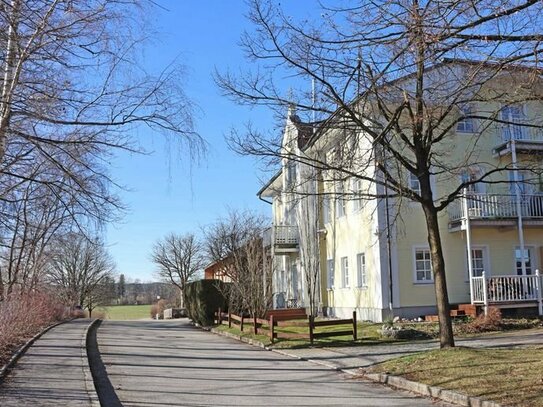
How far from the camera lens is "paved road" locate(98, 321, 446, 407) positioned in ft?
32.2

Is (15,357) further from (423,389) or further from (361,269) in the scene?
(361,269)

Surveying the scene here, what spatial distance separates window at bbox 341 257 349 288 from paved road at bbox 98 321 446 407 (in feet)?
31.6

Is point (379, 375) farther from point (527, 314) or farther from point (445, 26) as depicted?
point (527, 314)

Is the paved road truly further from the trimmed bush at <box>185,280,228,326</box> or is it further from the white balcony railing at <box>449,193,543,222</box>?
the trimmed bush at <box>185,280,228,326</box>

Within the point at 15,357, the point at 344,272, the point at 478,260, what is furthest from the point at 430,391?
the point at 344,272

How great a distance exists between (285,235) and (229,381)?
67.3 ft

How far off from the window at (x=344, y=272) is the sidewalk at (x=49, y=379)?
13.7 m

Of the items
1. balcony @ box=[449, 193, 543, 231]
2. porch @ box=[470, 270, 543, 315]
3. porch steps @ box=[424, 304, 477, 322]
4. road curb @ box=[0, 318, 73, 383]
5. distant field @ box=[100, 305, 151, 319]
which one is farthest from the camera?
distant field @ box=[100, 305, 151, 319]

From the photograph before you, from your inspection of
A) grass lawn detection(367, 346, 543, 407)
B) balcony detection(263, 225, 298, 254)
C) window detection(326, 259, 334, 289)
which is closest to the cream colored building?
window detection(326, 259, 334, 289)

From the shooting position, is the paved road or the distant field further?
the distant field

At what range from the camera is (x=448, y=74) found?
37.9ft

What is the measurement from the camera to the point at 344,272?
27.7 metres

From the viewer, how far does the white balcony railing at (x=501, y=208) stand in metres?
23.2

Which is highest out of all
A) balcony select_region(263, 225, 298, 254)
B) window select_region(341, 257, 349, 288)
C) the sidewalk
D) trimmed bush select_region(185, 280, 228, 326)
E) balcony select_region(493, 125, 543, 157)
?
balcony select_region(493, 125, 543, 157)
